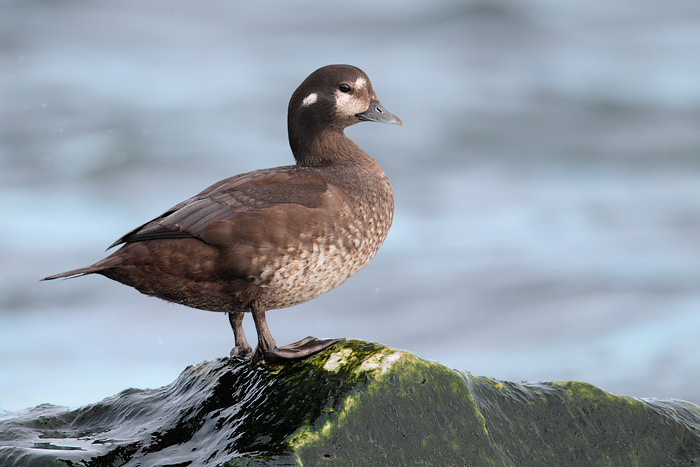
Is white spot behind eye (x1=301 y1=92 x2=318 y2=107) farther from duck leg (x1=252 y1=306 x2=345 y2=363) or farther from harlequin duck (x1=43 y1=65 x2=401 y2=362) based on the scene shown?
duck leg (x1=252 y1=306 x2=345 y2=363)

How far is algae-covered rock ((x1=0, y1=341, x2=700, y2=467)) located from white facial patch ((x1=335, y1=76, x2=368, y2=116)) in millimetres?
1511

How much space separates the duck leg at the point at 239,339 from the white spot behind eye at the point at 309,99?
49.8 inches

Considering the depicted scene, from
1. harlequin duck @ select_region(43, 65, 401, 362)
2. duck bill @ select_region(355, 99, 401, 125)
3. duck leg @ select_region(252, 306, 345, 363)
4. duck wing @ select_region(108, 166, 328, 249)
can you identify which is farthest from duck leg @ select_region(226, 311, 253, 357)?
duck bill @ select_region(355, 99, 401, 125)

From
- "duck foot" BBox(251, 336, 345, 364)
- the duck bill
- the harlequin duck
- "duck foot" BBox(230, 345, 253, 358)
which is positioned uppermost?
the duck bill

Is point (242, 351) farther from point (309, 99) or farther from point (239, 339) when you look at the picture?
point (309, 99)

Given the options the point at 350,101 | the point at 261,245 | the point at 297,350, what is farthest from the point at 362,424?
the point at 350,101

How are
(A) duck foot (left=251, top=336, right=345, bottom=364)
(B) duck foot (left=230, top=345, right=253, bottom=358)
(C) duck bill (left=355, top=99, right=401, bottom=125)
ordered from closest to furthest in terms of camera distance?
(A) duck foot (left=251, top=336, right=345, bottom=364) < (B) duck foot (left=230, top=345, right=253, bottom=358) < (C) duck bill (left=355, top=99, right=401, bottom=125)

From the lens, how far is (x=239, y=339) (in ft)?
14.6

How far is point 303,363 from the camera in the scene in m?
3.62

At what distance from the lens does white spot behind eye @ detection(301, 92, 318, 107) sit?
4453 millimetres

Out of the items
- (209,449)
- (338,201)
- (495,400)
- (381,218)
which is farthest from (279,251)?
(495,400)

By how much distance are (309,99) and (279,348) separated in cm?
151

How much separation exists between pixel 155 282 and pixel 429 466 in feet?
5.57

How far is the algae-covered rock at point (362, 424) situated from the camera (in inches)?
124
